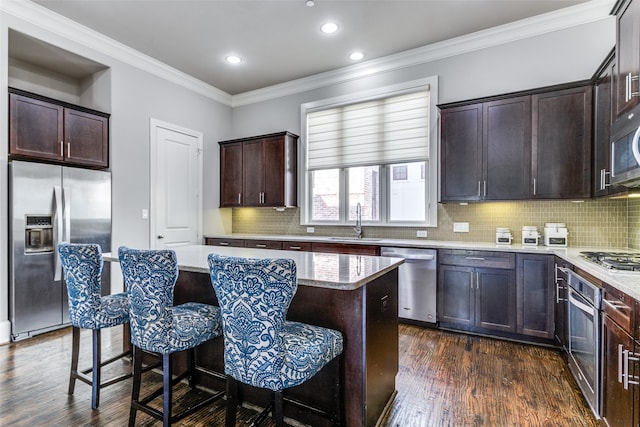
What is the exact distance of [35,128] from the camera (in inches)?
130

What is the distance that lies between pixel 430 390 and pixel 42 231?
3922 mm

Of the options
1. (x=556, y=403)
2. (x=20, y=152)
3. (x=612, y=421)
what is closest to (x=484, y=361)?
(x=556, y=403)

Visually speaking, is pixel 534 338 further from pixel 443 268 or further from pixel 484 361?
pixel 443 268

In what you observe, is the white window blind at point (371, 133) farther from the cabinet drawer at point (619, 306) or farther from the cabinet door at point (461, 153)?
the cabinet drawer at point (619, 306)

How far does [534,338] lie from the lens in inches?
121

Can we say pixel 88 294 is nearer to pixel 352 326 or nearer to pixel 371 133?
pixel 352 326

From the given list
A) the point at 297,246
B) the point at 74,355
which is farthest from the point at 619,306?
the point at 297,246

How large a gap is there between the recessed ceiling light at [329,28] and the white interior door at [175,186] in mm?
2578

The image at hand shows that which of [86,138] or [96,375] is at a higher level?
[86,138]

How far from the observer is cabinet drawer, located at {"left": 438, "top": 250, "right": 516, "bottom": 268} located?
3.12 m

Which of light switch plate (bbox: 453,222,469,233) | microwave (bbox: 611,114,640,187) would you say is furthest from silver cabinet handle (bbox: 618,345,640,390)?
light switch plate (bbox: 453,222,469,233)

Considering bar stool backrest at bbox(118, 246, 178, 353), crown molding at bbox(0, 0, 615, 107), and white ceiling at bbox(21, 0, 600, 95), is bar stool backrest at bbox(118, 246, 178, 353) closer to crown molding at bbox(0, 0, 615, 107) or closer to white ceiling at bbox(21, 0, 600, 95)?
white ceiling at bbox(21, 0, 600, 95)

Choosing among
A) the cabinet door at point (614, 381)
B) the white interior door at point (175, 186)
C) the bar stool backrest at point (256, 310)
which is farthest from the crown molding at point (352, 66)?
the bar stool backrest at point (256, 310)

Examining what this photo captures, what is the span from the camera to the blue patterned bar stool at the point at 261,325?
134 centimetres
